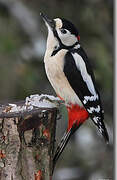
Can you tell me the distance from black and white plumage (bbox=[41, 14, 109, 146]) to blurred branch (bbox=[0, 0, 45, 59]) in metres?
2.11

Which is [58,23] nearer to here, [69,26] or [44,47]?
[69,26]

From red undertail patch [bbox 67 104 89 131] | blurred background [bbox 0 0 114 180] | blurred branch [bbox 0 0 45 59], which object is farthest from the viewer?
blurred branch [bbox 0 0 45 59]

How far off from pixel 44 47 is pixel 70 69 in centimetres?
219

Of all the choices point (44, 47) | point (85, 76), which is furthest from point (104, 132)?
point (44, 47)

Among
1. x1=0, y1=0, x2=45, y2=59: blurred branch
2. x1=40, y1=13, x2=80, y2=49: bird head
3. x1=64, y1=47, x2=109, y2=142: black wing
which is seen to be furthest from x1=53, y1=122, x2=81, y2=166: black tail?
x1=0, y1=0, x2=45, y2=59: blurred branch

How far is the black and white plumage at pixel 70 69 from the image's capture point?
7.97 ft

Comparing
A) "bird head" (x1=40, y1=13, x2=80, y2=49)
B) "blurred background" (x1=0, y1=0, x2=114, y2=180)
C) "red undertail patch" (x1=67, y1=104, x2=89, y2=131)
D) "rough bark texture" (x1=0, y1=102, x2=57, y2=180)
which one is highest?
"blurred background" (x1=0, y1=0, x2=114, y2=180)

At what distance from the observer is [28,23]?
462 centimetres

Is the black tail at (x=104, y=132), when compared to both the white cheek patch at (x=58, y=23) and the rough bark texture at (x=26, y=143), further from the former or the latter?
the white cheek patch at (x=58, y=23)

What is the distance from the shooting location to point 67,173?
4559mm

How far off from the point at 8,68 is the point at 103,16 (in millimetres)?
1040

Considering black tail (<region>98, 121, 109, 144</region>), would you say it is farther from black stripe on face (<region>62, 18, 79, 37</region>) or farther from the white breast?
black stripe on face (<region>62, 18, 79, 37</region>)

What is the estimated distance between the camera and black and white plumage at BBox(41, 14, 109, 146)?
7.97 feet

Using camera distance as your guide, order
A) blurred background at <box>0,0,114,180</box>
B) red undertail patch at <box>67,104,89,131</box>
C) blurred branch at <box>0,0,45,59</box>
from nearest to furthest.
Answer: red undertail patch at <box>67,104,89,131</box> < blurred background at <box>0,0,114,180</box> < blurred branch at <box>0,0,45,59</box>
